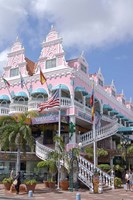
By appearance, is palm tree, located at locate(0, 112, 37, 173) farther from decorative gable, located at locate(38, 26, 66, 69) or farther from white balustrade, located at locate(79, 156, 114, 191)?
decorative gable, located at locate(38, 26, 66, 69)

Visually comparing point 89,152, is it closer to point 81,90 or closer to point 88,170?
point 88,170

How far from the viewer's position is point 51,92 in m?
31.8

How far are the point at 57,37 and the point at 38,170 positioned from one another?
1494 centimetres

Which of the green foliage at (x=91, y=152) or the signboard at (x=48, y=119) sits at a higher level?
the signboard at (x=48, y=119)

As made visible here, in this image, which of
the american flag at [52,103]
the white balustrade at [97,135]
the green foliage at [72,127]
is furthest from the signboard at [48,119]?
the white balustrade at [97,135]

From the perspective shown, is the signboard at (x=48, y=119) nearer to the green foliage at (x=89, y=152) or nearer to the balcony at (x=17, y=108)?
the balcony at (x=17, y=108)

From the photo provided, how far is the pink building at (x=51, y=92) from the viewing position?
2977 cm

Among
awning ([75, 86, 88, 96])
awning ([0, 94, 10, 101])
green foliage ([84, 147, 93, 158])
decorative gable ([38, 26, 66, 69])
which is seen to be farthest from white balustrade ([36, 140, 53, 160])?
decorative gable ([38, 26, 66, 69])

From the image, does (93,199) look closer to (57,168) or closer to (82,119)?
(57,168)

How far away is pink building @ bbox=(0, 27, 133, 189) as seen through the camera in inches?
1172

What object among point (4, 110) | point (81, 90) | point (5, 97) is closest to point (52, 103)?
point (81, 90)

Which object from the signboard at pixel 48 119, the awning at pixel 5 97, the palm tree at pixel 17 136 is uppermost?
the awning at pixel 5 97

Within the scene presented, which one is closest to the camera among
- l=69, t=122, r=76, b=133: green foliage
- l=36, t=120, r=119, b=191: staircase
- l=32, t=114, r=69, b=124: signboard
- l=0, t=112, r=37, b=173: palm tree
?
l=36, t=120, r=119, b=191: staircase

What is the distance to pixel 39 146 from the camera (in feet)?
92.9
